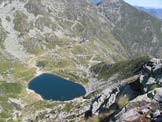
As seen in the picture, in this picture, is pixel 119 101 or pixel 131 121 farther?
pixel 119 101

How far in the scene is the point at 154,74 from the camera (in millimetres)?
62656

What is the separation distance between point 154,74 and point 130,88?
19.4ft

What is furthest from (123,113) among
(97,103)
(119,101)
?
(97,103)

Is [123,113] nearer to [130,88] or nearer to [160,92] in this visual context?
[160,92]

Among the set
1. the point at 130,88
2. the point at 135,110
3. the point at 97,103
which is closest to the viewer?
the point at 135,110

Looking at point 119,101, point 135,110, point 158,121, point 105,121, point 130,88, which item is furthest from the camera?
point 130,88

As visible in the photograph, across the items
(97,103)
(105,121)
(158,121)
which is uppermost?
(97,103)

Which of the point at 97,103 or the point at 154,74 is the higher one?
the point at 97,103

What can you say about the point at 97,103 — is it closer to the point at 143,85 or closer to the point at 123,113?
the point at 143,85

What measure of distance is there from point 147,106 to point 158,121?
145 inches

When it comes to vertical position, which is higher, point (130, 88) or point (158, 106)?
point (130, 88)

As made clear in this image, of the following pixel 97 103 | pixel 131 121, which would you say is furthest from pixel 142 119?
pixel 97 103

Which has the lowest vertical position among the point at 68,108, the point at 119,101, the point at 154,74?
the point at 119,101

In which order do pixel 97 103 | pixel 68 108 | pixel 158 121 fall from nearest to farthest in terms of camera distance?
pixel 158 121, pixel 97 103, pixel 68 108
